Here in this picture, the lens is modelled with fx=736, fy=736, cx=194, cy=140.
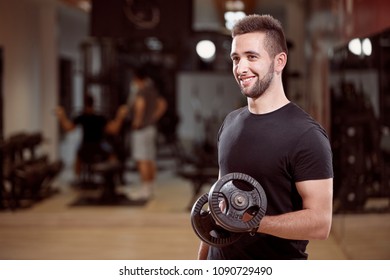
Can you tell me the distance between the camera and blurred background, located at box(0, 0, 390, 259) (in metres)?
5.02

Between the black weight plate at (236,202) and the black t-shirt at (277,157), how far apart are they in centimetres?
8

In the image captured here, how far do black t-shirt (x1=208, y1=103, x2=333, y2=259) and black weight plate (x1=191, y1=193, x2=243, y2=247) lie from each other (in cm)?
9

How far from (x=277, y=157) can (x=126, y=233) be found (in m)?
4.52

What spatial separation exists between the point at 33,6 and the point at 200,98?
4914mm

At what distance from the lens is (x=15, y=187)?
7.20m

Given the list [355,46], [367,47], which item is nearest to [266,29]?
[367,47]

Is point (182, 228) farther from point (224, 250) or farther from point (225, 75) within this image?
point (225, 75)

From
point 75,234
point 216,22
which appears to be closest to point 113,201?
point 75,234

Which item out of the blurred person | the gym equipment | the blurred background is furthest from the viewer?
the blurred person

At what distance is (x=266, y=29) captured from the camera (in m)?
2.10

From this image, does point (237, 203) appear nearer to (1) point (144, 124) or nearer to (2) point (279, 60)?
(2) point (279, 60)

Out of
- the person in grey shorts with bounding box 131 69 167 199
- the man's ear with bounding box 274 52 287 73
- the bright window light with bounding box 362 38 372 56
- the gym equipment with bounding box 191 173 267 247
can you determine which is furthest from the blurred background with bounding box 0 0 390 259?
the gym equipment with bounding box 191 173 267 247

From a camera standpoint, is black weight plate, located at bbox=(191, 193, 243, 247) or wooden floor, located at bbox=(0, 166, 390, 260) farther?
wooden floor, located at bbox=(0, 166, 390, 260)

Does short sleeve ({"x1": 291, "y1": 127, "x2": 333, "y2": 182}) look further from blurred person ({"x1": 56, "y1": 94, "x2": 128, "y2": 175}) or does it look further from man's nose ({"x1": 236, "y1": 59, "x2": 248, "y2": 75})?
blurred person ({"x1": 56, "y1": 94, "x2": 128, "y2": 175})
